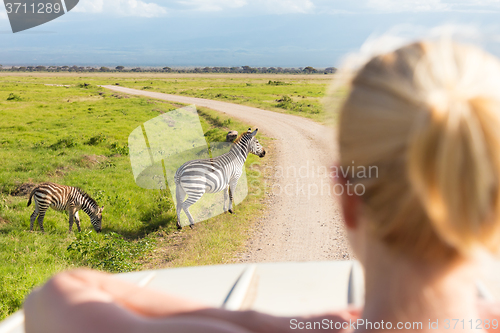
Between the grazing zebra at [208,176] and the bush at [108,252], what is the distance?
4.34 ft

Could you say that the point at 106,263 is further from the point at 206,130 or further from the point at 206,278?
the point at 206,130

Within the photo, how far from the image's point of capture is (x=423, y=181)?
0.62 metres

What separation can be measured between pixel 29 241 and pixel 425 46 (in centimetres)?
717

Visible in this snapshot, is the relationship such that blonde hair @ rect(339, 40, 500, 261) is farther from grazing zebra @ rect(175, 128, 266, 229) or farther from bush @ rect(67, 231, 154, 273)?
grazing zebra @ rect(175, 128, 266, 229)

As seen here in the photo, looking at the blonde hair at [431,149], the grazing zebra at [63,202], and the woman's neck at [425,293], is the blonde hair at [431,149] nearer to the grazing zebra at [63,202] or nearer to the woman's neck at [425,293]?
the woman's neck at [425,293]

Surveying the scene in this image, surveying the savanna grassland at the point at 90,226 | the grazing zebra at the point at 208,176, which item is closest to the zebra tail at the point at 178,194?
the grazing zebra at the point at 208,176

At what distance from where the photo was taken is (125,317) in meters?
0.84

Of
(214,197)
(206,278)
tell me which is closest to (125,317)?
(206,278)

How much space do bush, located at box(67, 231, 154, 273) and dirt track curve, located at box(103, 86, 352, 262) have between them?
1855mm

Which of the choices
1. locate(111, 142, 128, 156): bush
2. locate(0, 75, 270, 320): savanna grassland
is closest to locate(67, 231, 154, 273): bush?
locate(0, 75, 270, 320): savanna grassland

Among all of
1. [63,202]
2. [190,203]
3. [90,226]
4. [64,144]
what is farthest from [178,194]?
[64,144]

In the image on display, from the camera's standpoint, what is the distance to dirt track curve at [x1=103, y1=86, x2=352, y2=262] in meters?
6.52

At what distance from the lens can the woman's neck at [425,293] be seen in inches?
26.5

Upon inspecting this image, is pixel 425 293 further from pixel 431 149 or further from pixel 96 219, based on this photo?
pixel 96 219
